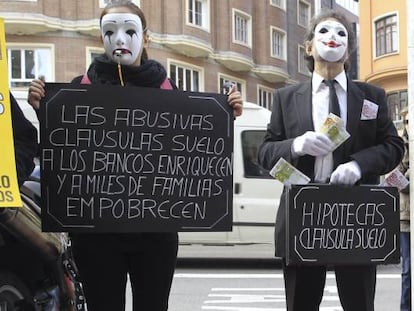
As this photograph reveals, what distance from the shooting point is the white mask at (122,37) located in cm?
311

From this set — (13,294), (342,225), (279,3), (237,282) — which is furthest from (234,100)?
(279,3)

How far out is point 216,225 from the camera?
3.20 m

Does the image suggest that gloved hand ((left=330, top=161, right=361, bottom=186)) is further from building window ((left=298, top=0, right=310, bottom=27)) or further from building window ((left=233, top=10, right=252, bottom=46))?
building window ((left=298, top=0, right=310, bottom=27))

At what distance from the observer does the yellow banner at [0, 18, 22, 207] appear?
2486 millimetres

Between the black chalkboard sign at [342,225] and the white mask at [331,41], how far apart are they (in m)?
0.65

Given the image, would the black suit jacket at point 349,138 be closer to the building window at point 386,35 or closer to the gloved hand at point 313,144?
the gloved hand at point 313,144

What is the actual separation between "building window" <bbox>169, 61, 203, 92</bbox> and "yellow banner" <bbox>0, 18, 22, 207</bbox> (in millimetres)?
21329

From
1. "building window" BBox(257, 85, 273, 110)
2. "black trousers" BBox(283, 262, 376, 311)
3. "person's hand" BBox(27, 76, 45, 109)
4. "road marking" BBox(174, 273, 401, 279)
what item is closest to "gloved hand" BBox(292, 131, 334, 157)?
"black trousers" BBox(283, 262, 376, 311)

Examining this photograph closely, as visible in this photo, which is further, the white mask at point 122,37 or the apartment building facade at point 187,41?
the apartment building facade at point 187,41

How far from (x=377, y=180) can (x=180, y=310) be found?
3879 mm

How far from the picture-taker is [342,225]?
3111 mm

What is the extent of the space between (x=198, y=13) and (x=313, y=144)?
2305 centimetres

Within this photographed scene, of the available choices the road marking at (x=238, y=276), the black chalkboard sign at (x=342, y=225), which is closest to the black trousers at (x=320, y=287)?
the black chalkboard sign at (x=342, y=225)

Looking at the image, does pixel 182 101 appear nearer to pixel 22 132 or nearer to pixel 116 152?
pixel 116 152
